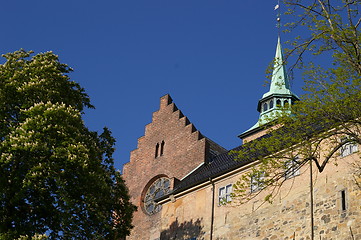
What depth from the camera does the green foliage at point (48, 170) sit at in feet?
71.8

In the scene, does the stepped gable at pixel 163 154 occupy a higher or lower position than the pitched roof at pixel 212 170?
higher

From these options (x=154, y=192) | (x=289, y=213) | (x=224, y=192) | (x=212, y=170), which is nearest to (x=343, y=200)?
(x=289, y=213)

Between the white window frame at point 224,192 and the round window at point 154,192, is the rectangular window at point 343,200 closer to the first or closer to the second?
the white window frame at point 224,192

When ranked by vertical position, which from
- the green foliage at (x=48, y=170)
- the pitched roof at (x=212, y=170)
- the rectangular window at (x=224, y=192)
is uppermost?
the pitched roof at (x=212, y=170)

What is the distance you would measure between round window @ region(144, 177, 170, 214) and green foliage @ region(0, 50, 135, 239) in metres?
13.1

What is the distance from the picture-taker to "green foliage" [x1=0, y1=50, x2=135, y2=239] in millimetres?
21875

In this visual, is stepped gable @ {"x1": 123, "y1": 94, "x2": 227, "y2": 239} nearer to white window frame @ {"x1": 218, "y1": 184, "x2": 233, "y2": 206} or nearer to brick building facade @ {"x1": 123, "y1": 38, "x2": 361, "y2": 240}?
brick building facade @ {"x1": 123, "y1": 38, "x2": 361, "y2": 240}

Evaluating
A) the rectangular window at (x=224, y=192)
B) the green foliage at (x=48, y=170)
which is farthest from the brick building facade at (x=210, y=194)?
the green foliage at (x=48, y=170)

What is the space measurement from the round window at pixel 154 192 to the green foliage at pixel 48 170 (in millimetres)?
13060

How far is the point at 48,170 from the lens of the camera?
72.9ft

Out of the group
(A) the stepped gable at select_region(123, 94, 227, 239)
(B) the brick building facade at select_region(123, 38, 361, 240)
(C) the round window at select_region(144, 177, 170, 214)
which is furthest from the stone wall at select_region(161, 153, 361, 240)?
(C) the round window at select_region(144, 177, 170, 214)

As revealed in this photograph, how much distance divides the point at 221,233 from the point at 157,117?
15.2 m

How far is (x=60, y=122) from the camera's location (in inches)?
906

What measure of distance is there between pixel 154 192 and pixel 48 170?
17204 millimetres
